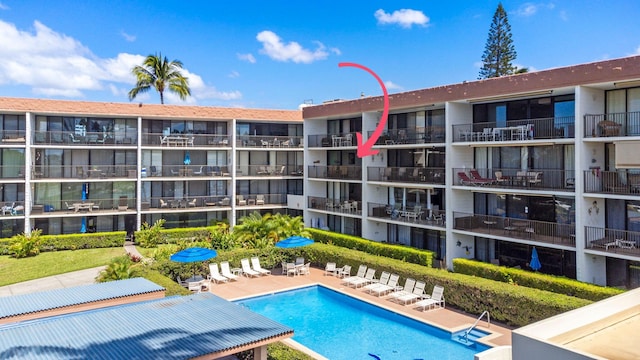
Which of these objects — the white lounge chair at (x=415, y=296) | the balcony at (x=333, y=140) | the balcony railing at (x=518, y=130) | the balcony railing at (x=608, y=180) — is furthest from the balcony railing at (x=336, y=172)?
the balcony railing at (x=608, y=180)

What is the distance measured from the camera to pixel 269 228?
28250 mm

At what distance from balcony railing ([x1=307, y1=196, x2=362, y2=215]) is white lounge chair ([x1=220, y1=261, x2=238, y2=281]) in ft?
29.4

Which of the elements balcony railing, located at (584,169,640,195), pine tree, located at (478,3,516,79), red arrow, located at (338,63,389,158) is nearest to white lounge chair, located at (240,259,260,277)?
red arrow, located at (338,63,389,158)

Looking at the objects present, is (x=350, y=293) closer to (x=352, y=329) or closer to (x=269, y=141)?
(x=352, y=329)

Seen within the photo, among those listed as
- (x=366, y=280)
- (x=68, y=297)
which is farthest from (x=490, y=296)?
(x=68, y=297)

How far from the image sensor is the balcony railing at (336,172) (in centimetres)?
2966

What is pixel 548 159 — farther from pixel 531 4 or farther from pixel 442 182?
pixel 531 4

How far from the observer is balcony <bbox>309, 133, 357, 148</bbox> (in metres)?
30.6

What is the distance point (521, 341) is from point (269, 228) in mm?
22624

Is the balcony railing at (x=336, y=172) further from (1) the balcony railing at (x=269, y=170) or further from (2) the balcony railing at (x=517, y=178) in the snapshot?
(2) the balcony railing at (x=517, y=178)

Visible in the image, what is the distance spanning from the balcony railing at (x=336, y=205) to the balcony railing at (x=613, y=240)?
13764 millimetres

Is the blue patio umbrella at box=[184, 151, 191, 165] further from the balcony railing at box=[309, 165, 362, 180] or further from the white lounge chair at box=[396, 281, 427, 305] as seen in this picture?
the white lounge chair at box=[396, 281, 427, 305]

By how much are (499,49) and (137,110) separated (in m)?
36.7

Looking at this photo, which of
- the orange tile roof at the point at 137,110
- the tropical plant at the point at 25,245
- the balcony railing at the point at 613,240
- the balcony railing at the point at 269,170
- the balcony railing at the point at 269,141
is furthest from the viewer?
the balcony railing at the point at 269,170
